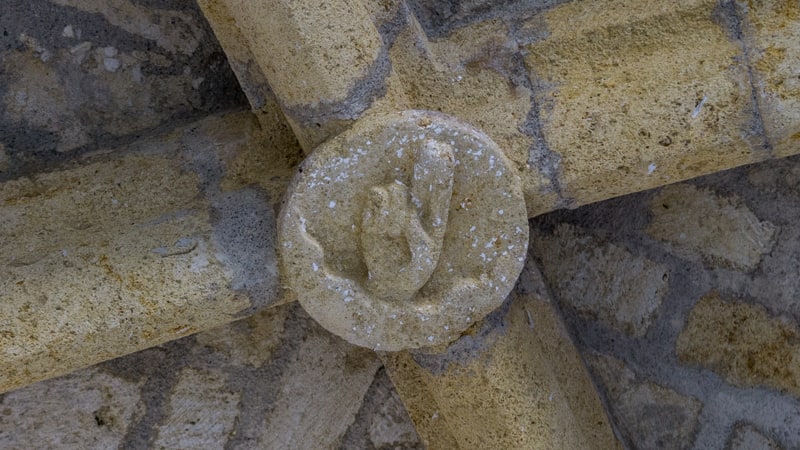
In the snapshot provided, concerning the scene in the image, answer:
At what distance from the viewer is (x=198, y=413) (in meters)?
2.05

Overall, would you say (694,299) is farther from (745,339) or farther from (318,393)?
(318,393)

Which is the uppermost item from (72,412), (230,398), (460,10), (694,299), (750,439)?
(460,10)

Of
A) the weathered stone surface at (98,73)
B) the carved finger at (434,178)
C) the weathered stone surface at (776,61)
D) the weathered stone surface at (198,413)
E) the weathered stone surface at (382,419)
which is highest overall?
the weathered stone surface at (98,73)

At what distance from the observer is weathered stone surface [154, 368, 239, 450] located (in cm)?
204

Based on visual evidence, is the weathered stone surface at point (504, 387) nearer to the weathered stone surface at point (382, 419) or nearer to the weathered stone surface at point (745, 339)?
the weathered stone surface at point (382, 419)

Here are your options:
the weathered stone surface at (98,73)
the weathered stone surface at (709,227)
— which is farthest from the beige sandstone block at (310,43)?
the weathered stone surface at (709,227)

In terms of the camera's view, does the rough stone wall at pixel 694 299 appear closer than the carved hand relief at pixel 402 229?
No

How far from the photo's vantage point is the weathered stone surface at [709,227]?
218 centimetres

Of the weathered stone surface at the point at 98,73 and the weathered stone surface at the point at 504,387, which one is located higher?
the weathered stone surface at the point at 98,73

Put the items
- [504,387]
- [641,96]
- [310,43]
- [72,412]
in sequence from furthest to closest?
[72,412], [504,387], [641,96], [310,43]

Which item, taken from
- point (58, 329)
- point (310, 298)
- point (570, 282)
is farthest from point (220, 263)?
point (570, 282)

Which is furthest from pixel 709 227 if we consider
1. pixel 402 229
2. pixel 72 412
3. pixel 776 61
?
pixel 72 412

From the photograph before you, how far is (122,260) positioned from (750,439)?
4.74 ft

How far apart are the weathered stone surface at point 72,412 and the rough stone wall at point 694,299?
0.96 m
